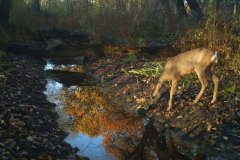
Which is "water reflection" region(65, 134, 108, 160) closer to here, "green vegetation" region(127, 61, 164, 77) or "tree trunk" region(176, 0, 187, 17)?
"green vegetation" region(127, 61, 164, 77)

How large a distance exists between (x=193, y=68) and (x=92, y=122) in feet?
8.42

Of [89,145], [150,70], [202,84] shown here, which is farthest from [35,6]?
[89,145]

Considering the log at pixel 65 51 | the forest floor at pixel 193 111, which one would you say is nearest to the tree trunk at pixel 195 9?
the log at pixel 65 51

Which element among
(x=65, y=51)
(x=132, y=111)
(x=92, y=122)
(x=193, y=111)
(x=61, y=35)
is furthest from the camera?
(x=61, y=35)

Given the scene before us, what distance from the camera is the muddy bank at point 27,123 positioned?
7113 millimetres

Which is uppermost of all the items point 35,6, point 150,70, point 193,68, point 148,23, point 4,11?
point 35,6

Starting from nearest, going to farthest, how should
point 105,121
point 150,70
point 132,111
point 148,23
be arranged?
point 105,121
point 132,111
point 150,70
point 148,23

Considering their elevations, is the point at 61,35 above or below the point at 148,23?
below

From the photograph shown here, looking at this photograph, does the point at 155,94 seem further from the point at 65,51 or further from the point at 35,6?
the point at 35,6

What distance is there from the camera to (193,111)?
9.23 m

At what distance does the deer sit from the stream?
1084mm

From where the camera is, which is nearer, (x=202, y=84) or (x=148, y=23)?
(x=202, y=84)

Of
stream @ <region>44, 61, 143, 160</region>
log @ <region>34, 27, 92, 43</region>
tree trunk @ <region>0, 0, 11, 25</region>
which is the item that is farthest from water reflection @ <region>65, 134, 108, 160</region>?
log @ <region>34, 27, 92, 43</region>

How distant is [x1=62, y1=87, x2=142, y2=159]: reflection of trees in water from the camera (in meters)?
8.42
